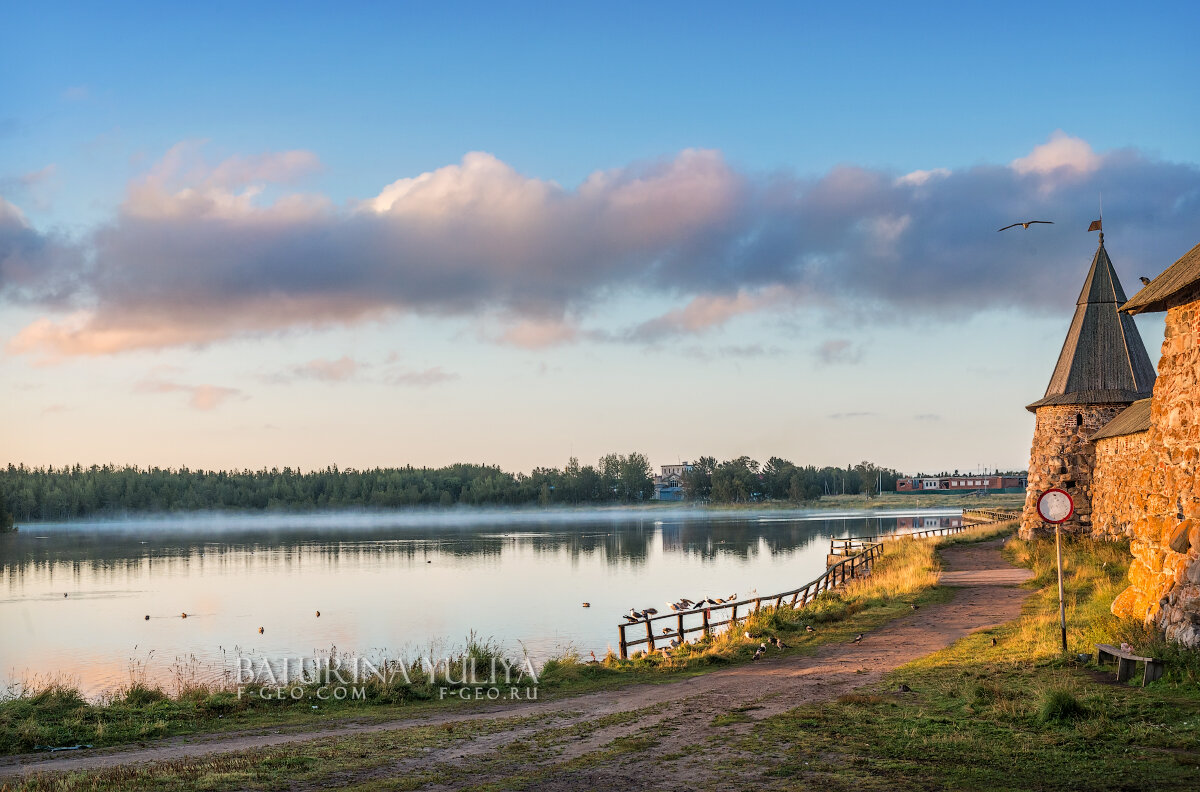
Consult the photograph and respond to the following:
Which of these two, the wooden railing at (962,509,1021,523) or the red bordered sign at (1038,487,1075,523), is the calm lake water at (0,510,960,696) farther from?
the red bordered sign at (1038,487,1075,523)

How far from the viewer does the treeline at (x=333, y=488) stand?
160625 mm

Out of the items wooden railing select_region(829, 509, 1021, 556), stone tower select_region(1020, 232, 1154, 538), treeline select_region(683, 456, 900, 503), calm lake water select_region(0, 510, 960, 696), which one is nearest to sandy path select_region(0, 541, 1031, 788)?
calm lake water select_region(0, 510, 960, 696)

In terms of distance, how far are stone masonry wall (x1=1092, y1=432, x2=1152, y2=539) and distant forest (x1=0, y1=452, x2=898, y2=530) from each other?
13263 cm

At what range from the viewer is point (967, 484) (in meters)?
176

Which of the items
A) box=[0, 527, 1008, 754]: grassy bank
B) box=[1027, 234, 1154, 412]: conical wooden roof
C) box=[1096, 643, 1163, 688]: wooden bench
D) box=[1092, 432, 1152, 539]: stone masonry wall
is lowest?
box=[0, 527, 1008, 754]: grassy bank

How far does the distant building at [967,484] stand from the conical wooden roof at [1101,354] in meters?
144

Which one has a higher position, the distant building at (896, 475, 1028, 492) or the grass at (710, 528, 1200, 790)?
the grass at (710, 528, 1200, 790)

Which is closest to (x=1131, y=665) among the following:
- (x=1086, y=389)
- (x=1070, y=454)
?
(x=1070, y=454)

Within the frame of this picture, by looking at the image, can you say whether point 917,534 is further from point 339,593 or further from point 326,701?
point 326,701

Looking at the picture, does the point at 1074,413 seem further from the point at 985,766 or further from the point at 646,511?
the point at 646,511

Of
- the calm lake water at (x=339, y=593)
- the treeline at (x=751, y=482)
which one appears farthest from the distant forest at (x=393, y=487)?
the calm lake water at (x=339, y=593)

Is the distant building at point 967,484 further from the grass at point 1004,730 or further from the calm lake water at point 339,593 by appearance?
the grass at point 1004,730

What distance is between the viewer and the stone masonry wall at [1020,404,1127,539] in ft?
103

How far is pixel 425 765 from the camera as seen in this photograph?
914cm
